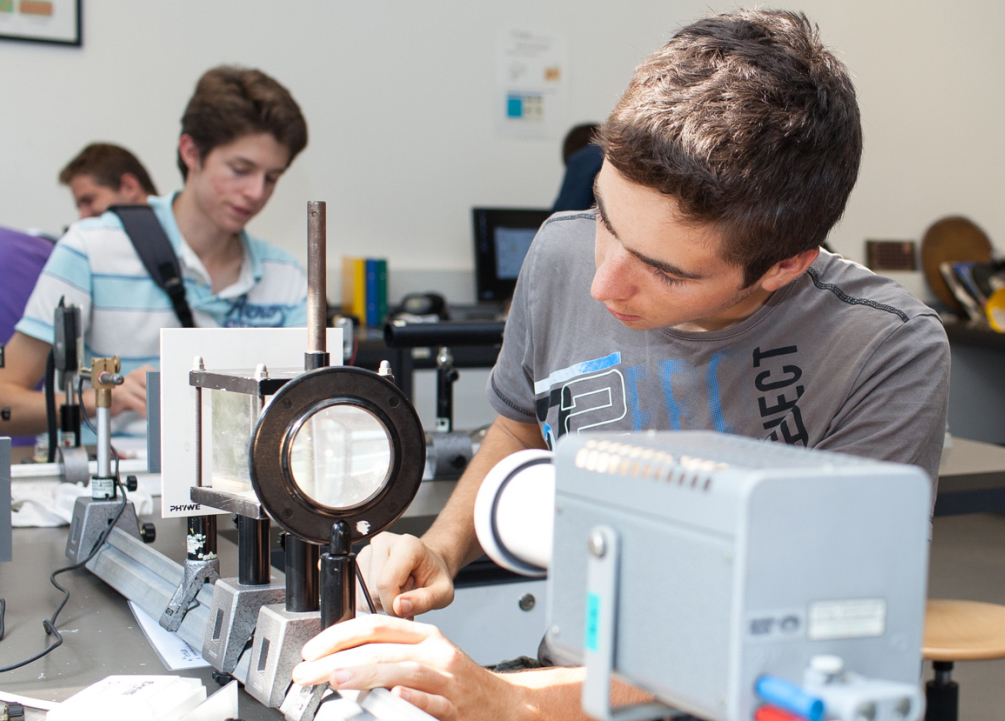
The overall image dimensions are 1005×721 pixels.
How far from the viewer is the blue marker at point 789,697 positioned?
476mm

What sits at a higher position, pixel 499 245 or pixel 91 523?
pixel 499 245

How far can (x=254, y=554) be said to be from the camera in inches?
37.8

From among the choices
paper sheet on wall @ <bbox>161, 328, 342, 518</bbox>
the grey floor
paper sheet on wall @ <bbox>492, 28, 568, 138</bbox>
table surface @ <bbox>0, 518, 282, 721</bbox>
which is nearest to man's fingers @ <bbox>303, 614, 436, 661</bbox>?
table surface @ <bbox>0, 518, 282, 721</bbox>

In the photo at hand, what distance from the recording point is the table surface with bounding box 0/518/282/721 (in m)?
0.95

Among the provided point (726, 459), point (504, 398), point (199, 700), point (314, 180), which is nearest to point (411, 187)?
point (314, 180)

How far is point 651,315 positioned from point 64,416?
1.23 meters

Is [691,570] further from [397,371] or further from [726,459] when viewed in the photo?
[397,371]

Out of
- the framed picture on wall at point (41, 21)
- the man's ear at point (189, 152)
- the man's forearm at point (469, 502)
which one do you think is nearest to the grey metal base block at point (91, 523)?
the man's forearm at point (469, 502)

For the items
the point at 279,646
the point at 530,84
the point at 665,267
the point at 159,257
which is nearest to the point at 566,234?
the point at 665,267

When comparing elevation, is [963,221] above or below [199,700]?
above

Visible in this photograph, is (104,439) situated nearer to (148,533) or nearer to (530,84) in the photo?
(148,533)

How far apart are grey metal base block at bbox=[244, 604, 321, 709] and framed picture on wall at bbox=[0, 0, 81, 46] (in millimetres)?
3610

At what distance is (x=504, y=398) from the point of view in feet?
4.80

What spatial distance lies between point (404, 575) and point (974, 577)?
10.5 ft
